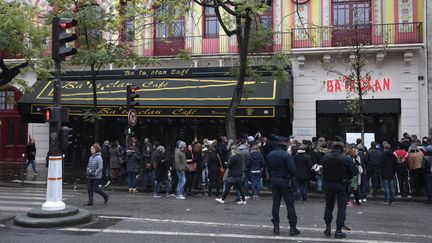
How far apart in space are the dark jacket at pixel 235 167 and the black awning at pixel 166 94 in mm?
A: 5858

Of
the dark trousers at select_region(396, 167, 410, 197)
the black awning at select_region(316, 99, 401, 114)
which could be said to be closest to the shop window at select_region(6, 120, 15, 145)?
the black awning at select_region(316, 99, 401, 114)

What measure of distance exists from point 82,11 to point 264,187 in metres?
9.16

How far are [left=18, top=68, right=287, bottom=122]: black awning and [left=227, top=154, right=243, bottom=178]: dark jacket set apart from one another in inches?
231

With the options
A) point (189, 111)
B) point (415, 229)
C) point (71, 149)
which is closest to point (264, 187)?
point (189, 111)

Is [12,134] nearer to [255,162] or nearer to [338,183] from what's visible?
[255,162]

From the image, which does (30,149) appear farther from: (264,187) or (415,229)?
(415,229)

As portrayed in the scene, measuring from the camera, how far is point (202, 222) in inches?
365

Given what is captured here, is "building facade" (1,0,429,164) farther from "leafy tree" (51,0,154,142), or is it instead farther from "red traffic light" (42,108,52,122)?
"red traffic light" (42,108,52,122)

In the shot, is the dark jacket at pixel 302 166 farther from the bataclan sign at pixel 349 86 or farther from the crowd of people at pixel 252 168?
the bataclan sign at pixel 349 86

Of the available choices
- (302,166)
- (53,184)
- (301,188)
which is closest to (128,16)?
(53,184)

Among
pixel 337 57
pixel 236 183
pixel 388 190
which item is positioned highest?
pixel 337 57

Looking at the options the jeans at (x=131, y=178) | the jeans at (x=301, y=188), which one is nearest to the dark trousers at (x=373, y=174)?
the jeans at (x=301, y=188)

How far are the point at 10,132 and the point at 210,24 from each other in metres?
12.1

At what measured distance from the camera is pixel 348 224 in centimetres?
925
